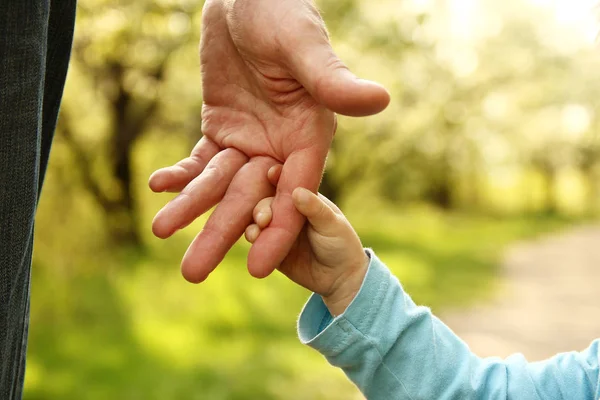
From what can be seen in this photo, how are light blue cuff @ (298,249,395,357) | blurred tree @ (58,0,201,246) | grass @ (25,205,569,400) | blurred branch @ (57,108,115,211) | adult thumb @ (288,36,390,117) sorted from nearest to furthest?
adult thumb @ (288,36,390,117)
light blue cuff @ (298,249,395,357)
grass @ (25,205,569,400)
blurred tree @ (58,0,201,246)
blurred branch @ (57,108,115,211)

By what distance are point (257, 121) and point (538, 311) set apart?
6.75 metres

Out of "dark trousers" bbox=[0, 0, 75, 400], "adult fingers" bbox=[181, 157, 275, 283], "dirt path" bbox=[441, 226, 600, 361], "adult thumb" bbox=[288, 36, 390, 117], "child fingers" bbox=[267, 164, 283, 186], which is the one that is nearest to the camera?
"dark trousers" bbox=[0, 0, 75, 400]

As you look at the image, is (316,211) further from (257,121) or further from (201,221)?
(201,221)

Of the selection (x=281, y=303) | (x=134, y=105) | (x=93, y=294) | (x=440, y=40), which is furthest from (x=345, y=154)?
(x=93, y=294)

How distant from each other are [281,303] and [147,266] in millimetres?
1622

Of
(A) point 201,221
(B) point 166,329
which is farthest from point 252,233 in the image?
(A) point 201,221

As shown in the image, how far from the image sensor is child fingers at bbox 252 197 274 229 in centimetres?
114

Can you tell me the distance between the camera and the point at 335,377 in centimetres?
480

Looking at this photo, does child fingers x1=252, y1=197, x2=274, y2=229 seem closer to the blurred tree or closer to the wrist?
the wrist

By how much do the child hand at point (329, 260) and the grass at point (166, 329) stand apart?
314 cm

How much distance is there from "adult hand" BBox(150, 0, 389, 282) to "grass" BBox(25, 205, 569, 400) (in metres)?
3.29

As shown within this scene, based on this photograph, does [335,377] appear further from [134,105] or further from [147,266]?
[134,105]

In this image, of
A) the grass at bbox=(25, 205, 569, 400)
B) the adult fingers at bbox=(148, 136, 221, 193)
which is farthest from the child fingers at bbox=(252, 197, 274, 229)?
the grass at bbox=(25, 205, 569, 400)

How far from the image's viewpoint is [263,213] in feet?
3.75
